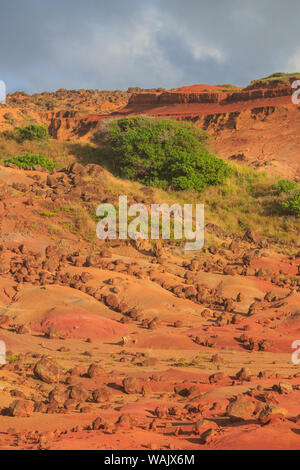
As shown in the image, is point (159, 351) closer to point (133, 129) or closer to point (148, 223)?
point (148, 223)

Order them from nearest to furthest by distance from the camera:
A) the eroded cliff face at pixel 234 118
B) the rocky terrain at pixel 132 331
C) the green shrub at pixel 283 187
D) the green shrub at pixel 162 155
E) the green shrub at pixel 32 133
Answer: the rocky terrain at pixel 132 331 < the green shrub at pixel 283 187 < the green shrub at pixel 162 155 < the green shrub at pixel 32 133 < the eroded cliff face at pixel 234 118

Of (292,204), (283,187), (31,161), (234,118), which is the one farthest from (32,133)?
(234,118)

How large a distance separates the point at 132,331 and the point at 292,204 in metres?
11.9

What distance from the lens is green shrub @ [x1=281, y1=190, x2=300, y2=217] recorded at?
18.2 meters

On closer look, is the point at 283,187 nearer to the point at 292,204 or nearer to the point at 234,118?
the point at 292,204

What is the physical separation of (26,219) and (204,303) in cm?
585

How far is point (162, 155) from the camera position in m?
21.3

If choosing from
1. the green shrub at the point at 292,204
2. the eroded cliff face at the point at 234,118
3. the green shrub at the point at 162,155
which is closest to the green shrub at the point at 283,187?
the green shrub at the point at 292,204

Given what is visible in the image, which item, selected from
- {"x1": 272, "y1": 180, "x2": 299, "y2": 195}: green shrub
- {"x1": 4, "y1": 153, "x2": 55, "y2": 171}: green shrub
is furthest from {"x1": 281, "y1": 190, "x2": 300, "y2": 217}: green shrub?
{"x1": 4, "y1": 153, "x2": 55, "y2": 171}: green shrub

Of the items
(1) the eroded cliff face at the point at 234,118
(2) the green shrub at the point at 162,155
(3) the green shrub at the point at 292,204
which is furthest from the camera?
(1) the eroded cliff face at the point at 234,118

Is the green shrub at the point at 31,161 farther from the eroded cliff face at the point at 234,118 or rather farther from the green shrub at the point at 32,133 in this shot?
the eroded cliff face at the point at 234,118

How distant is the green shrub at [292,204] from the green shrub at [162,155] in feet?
10.2

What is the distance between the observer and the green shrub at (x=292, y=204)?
1820 centimetres

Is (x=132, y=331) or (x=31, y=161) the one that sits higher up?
(x=31, y=161)
